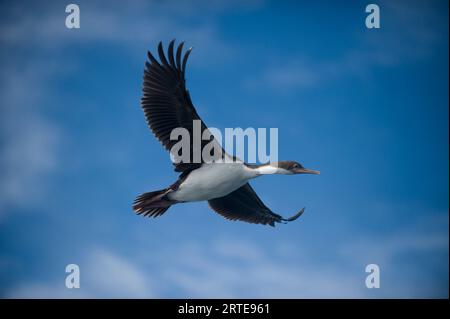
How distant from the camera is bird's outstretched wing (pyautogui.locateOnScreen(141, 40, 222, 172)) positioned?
17.7 m

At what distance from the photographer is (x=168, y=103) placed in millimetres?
18047

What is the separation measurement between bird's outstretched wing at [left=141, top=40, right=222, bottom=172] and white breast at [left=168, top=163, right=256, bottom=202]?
0.30 meters

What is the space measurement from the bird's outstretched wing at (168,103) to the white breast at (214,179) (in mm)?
301

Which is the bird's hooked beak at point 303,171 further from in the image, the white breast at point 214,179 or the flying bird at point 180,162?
the white breast at point 214,179

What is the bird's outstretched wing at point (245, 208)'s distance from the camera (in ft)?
67.6

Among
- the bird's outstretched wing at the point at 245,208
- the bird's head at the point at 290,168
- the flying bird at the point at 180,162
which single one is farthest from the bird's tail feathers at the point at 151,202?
the bird's head at the point at 290,168

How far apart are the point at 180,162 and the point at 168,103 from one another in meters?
1.61

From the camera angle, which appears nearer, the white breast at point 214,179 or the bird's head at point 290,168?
the white breast at point 214,179

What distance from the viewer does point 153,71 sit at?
18031 mm

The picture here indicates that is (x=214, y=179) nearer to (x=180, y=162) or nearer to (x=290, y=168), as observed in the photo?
(x=180, y=162)
